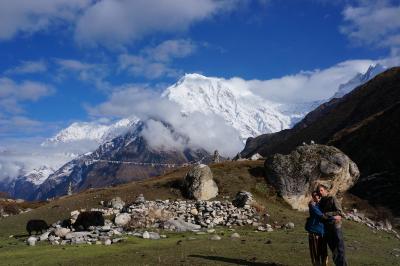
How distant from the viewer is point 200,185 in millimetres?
62031

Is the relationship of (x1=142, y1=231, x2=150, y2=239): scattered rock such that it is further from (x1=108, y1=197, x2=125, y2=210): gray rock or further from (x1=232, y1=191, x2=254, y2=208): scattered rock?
(x1=108, y1=197, x2=125, y2=210): gray rock

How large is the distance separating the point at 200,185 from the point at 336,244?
39.5 meters

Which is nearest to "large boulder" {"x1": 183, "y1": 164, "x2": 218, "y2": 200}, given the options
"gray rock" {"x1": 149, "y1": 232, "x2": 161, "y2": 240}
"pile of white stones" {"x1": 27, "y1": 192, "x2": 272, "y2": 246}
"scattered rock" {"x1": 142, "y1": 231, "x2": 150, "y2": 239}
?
"pile of white stones" {"x1": 27, "y1": 192, "x2": 272, "y2": 246}

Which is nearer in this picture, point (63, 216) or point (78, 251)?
point (78, 251)

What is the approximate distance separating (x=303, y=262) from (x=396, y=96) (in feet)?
567

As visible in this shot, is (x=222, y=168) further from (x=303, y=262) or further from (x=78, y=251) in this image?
(x=303, y=262)

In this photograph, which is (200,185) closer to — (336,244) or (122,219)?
(122,219)

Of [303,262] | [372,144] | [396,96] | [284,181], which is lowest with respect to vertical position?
[303,262]

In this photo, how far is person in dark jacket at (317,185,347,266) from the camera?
75.0 feet

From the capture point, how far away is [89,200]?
65.2m

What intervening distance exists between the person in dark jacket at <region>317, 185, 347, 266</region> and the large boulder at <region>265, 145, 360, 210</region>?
131ft

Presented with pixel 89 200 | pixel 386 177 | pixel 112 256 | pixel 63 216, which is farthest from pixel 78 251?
pixel 386 177

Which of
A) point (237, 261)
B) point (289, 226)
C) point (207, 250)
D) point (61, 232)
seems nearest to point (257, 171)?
point (289, 226)

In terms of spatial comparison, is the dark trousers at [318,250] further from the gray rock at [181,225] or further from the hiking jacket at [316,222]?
the gray rock at [181,225]
